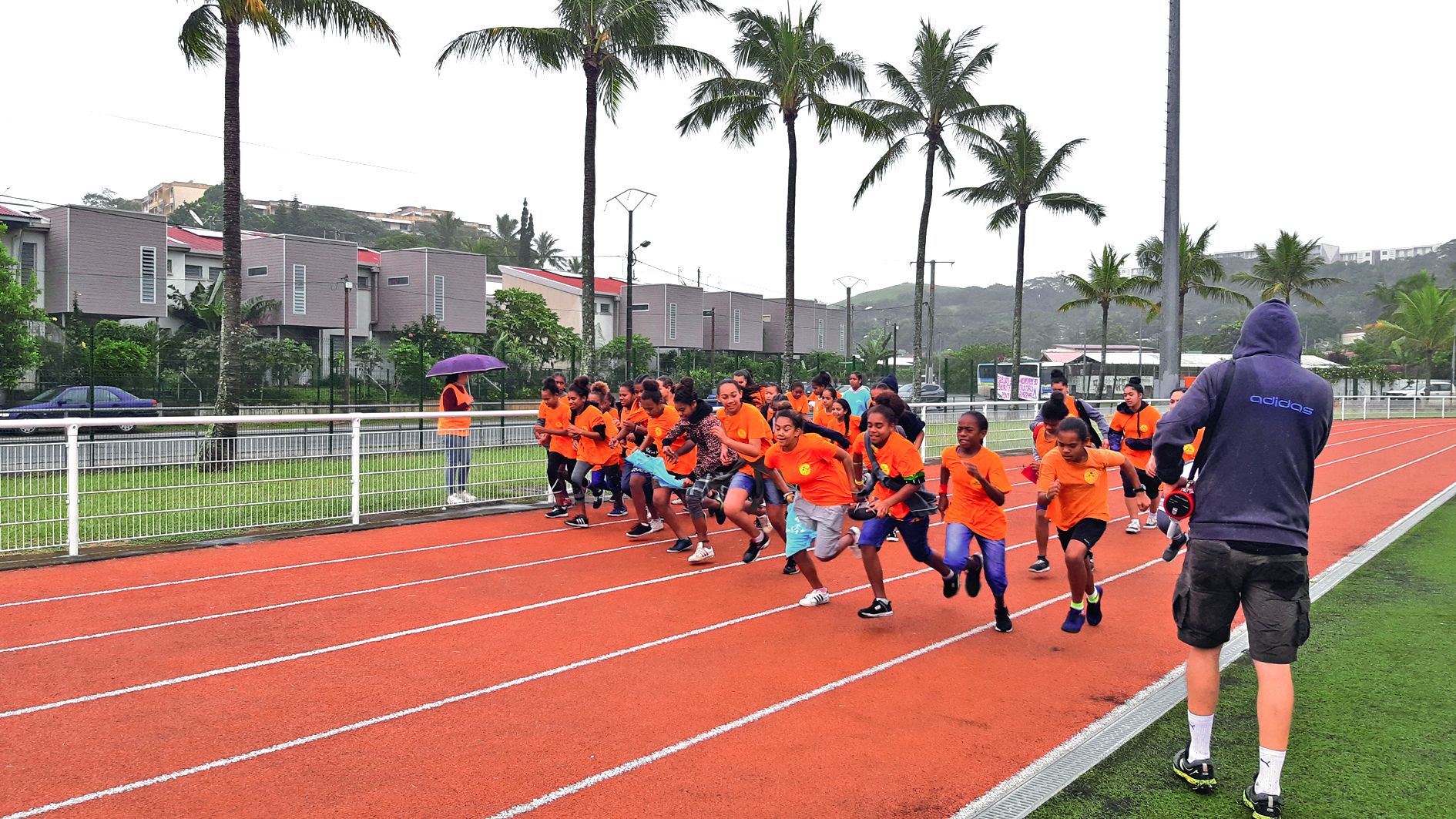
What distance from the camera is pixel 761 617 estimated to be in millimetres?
7211

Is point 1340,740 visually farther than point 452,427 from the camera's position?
No

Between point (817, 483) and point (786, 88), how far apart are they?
19.7 meters

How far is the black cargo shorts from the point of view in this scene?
3717 mm

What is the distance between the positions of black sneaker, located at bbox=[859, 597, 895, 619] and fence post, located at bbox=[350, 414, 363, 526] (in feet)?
21.4

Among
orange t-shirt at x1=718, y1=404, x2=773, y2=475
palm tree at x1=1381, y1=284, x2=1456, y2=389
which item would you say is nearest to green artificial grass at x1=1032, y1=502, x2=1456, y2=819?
orange t-shirt at x1=718, y1=404, x2=773, y2=475

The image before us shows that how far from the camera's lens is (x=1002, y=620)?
6.87 meters

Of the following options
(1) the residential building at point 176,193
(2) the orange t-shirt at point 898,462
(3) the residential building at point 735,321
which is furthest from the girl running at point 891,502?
(1) the residential building at point 176,193

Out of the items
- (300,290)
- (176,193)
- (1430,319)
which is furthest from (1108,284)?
(176,193)

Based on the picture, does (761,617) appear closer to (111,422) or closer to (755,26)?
(111,422)

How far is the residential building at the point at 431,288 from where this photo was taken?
145 ft

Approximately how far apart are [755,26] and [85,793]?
25.1 metres

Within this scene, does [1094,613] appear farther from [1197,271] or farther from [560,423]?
[1197,271]

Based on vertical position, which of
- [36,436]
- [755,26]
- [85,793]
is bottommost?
[85,793]

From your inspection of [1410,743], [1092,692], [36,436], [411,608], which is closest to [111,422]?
[411,608]
